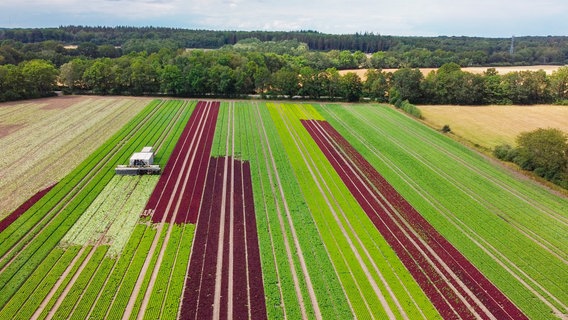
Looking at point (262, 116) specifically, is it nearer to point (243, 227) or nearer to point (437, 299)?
point (243, 227)

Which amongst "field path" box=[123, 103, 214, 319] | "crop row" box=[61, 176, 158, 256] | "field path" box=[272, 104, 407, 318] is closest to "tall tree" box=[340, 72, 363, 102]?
"field path" box=[272, 104, 407, 318]

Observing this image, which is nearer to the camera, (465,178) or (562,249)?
(562,249)

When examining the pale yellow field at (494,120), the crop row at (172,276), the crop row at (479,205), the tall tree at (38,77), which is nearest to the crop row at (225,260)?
the crop row at (172,276)

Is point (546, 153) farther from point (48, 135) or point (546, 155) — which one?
point (48, 135)

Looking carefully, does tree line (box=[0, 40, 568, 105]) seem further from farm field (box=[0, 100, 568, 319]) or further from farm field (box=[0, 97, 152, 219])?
farm field (box=[0, 100, 568, 319])

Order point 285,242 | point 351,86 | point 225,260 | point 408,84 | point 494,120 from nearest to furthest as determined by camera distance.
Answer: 1. point 225,260
2. point 285,242
3. point 494,120
4. point 408,84
5. point 351,86

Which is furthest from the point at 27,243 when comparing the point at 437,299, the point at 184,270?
the point at 437,299

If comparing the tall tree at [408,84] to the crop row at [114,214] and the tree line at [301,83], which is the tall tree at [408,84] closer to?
the tree line at [301,83]

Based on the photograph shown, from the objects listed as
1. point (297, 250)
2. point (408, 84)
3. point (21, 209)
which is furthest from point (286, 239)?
point (408, 84)
